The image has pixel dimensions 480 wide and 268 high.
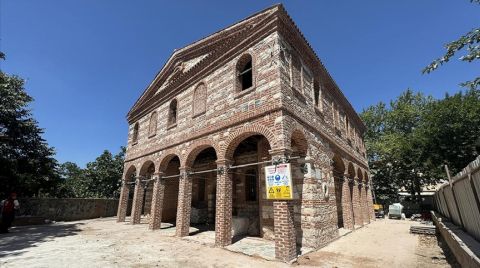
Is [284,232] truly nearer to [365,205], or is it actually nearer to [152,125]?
[152,125]

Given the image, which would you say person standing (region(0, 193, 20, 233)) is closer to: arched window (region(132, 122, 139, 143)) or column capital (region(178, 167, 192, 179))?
arched window (region(132, 122, 139, 143))

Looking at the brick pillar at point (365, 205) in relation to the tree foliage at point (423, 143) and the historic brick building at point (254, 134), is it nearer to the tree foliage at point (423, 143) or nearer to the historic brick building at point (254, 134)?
the historic brick building at point (254, 134)

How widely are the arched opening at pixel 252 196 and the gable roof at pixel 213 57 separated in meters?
4.05

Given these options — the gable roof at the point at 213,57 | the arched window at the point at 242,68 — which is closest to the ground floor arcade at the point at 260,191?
the arched window at the point at 242,68

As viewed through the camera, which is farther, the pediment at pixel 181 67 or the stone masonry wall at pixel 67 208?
the stone masonry wall at pixel 67 208

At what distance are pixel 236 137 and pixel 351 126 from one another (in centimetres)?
1157

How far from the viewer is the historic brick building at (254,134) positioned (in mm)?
8023

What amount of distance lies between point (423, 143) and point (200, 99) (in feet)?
71.9

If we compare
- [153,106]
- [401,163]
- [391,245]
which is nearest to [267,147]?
[391,245]

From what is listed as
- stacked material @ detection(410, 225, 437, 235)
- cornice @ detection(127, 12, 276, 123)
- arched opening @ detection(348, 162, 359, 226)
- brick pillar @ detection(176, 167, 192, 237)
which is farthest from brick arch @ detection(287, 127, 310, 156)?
stacked material @ detection(410, 225, 437, 235)

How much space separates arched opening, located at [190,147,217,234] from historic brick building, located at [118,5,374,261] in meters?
0.07

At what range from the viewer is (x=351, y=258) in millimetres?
6977

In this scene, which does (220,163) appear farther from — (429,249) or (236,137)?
(429,249)

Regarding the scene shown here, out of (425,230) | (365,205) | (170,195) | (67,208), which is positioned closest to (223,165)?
(170,195)
